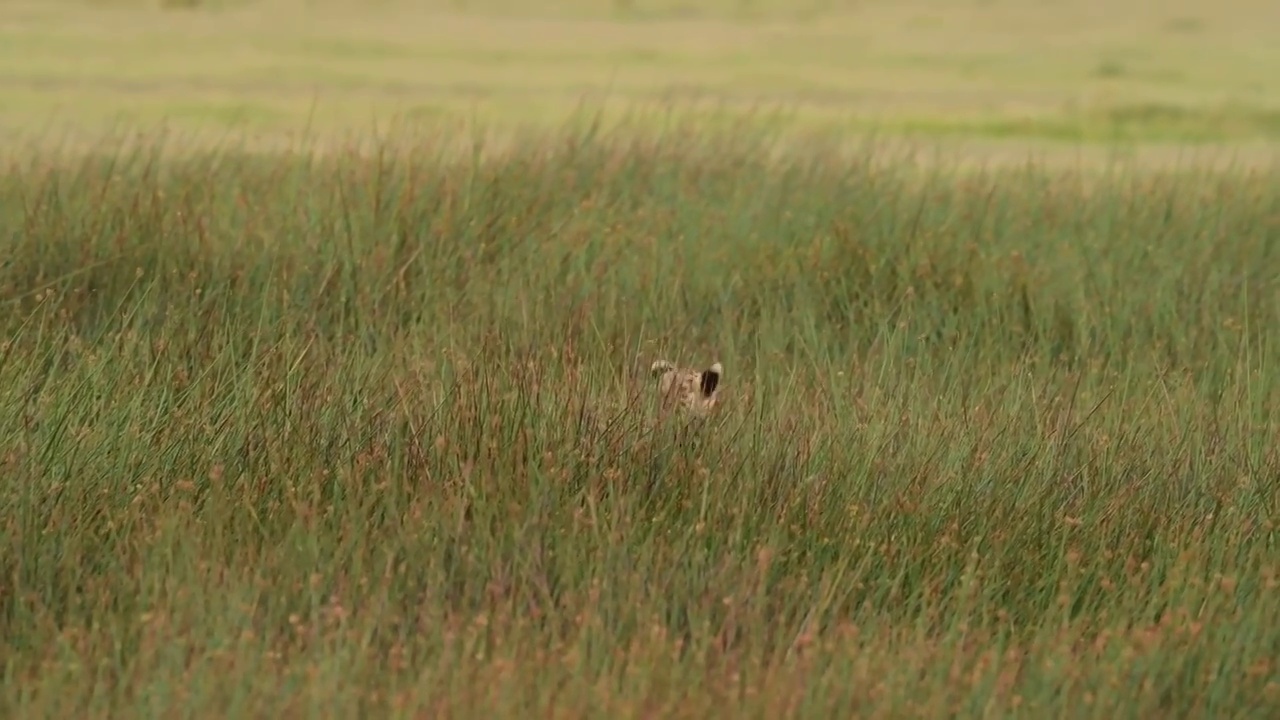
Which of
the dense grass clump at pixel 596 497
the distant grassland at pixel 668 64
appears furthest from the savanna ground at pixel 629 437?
the distant grassland at pixel 668 64

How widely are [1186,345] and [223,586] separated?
268cm

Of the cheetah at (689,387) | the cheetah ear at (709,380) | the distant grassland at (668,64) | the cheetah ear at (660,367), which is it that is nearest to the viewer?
the cheetah at (689,387)

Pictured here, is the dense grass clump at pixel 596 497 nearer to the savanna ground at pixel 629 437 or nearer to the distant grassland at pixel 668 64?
the savanna ground at pixel 629 437

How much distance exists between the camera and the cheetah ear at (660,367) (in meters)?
3.47

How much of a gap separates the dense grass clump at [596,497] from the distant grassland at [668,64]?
129 inches

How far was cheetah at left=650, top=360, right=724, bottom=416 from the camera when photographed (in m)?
3.36

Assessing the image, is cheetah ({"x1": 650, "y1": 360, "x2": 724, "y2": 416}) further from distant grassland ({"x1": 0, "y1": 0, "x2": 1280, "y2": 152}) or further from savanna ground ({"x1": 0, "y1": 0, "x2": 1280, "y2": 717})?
distant grassland ({"x1": 0, "y1": 0, "x2": 1280, "y2": 152})

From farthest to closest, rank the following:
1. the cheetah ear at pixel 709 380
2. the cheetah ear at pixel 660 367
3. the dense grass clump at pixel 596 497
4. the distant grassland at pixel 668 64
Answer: the distant grassland at pixel 668 64
the cheetah ear at pixel 709 380
the cheetah ear at pixel 660 367
the dense grass clump at pixel 596 497

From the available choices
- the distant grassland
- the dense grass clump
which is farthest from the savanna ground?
the distant grassland

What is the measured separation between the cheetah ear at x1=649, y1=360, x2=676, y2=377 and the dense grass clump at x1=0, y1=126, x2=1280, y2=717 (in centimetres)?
5

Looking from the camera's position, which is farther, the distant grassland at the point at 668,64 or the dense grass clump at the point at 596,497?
the distant grassland at the point at 668,64

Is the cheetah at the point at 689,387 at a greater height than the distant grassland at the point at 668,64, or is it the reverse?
the cheetah at the point at 689,387

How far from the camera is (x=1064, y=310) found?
15.6ft

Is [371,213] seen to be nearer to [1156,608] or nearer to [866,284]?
[866,284]
